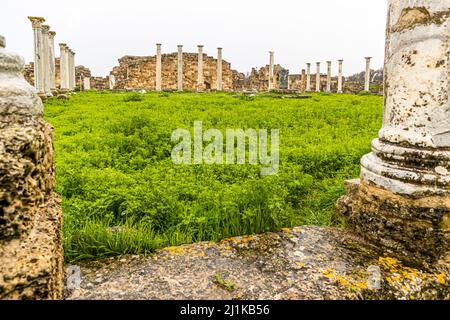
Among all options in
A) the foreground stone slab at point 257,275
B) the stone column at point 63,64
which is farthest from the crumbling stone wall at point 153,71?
the foreground stone slab at point 257,275

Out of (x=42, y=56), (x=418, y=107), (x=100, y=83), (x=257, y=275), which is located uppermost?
(x=100, y=83)

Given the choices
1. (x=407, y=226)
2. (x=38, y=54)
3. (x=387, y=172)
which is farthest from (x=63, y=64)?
(x=407, y=226)

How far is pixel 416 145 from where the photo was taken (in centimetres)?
253

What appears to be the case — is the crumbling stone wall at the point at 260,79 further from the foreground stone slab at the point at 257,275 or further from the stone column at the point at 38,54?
the foreground stone slab at the point at 257,275

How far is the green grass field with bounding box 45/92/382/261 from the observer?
2.91 m

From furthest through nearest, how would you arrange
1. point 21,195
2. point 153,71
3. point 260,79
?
1. point 260,79
2. point 153,71
3. point 21,195

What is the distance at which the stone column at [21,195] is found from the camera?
4.74 ft

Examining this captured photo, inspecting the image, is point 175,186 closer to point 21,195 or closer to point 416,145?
point 416,145

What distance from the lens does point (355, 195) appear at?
301 cm

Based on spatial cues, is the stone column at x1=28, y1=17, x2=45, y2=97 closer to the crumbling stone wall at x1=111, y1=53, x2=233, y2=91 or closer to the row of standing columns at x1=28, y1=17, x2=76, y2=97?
the row of standing columns at x1=28, y1=17, x2=76, y2=97

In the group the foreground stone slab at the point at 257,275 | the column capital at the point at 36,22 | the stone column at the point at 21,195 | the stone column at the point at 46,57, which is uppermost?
the column capital at the point at 36,22

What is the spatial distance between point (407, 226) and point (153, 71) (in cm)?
3209

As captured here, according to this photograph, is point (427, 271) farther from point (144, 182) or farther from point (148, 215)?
point (144, 182)

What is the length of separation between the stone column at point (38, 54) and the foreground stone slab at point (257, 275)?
15255 millimetres
